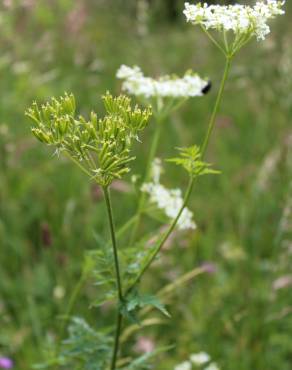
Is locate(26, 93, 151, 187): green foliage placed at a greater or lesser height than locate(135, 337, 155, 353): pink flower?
lesser

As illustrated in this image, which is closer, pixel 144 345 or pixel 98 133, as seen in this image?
pixel 98 133

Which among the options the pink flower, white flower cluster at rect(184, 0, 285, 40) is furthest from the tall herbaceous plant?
the pink flower

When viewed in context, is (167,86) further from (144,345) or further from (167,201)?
(144,345)

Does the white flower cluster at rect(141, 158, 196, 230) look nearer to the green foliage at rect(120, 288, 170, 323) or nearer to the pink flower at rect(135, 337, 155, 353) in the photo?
the green foliage at rect(120, 288, 170, 323)

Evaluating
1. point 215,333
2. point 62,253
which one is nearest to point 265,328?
point 215,333

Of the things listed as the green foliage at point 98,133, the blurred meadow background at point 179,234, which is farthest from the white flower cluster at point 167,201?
the green foliage at point 98,133

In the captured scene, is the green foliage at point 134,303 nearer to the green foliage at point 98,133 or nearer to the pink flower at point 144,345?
the green foliage at point 98,133

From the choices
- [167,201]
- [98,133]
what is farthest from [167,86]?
[98,133]
